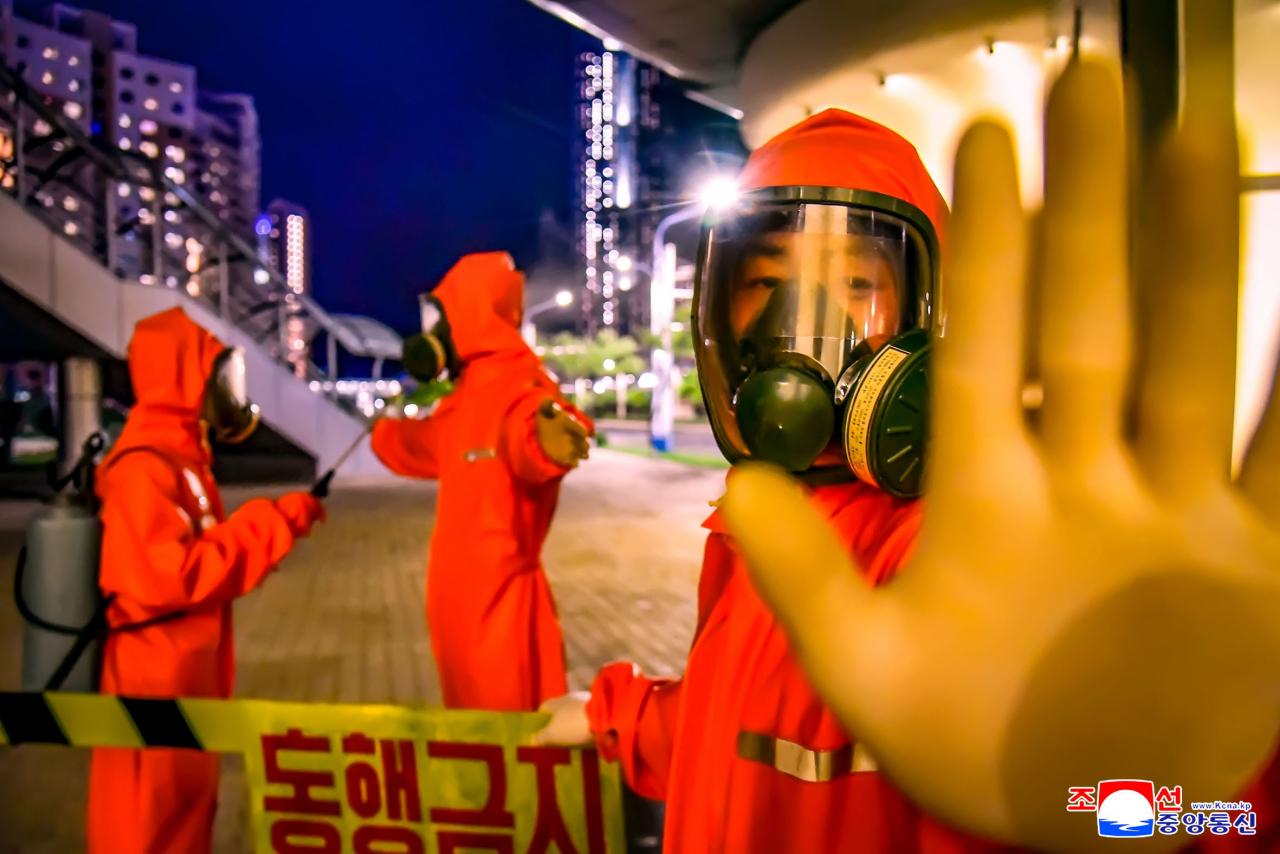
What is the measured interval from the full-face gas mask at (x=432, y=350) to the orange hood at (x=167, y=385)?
0.93m

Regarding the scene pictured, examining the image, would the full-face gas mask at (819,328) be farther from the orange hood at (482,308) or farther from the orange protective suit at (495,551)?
the orange hood at (482,308)

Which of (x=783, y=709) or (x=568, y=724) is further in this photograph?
(x=568, y=724)

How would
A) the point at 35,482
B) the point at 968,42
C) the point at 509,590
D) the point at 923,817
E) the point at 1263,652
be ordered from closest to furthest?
the point at 1263,652
the point at 923,817
the point at 509,590
the point at 968,42
the point at 35,482

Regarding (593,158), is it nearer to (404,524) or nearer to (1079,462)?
(404,524)

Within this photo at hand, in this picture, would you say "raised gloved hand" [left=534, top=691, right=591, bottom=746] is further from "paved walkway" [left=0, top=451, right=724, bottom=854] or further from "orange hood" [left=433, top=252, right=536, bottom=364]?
"paved walkway" [left=0, top=451, right=724, bottom=854]

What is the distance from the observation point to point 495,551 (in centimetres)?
267

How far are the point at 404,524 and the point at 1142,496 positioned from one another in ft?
32.0

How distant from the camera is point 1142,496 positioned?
0.55 meters

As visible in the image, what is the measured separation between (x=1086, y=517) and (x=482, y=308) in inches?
110

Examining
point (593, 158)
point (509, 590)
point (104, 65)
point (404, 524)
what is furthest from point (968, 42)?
point (593, 158)

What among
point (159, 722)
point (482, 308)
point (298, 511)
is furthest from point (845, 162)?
point (482, 308)

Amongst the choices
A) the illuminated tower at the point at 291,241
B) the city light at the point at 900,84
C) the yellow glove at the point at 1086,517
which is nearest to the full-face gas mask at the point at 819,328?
the yellow glove at the point at 1086,517

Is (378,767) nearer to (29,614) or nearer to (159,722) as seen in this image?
(159,722)

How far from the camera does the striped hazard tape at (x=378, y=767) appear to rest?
1535 millimetres
